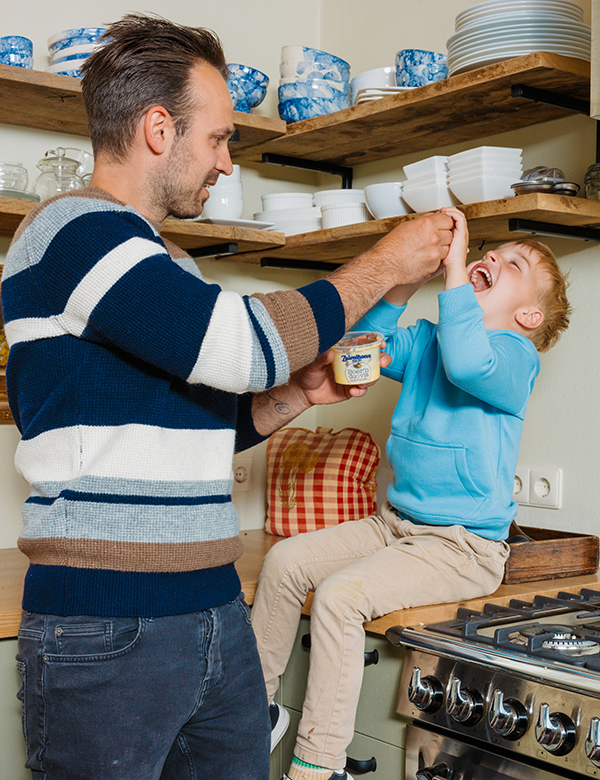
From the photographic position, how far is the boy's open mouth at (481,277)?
1.74 meters

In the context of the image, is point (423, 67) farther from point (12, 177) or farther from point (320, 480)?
point (320, 480)

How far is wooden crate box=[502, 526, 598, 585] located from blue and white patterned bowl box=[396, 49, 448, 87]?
3.31 feet

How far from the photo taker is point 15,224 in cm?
181

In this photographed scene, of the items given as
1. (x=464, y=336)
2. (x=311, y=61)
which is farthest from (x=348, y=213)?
(x=464, y=336)

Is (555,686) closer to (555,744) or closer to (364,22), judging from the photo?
(555,744)

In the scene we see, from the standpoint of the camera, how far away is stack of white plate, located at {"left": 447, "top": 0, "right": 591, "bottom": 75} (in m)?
1.63

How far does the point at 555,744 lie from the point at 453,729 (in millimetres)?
188

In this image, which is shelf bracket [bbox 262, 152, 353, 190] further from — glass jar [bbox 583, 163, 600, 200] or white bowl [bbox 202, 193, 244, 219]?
glass jar [bbox 583, 163, 600, 200]

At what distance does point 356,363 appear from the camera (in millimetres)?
1321

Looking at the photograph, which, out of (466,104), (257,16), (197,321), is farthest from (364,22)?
(197,321)

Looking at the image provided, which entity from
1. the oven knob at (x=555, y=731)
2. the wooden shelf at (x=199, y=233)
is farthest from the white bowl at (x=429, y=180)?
the oven knob at (x=555, y=731)

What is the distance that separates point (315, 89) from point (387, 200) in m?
0.40

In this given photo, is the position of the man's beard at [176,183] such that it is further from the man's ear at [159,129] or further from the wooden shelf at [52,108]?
the wooden shelf at [52,108]

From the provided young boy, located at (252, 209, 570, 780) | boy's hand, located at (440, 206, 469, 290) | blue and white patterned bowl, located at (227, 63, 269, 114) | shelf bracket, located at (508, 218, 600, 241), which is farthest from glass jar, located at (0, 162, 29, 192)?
shelf bracket, located at (508, 218, 600, 241)
